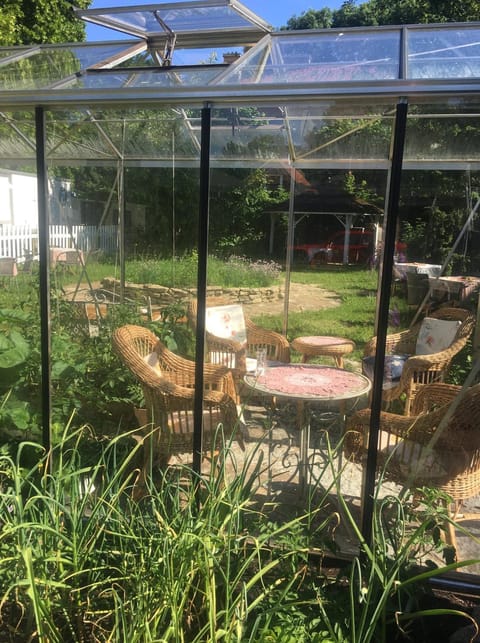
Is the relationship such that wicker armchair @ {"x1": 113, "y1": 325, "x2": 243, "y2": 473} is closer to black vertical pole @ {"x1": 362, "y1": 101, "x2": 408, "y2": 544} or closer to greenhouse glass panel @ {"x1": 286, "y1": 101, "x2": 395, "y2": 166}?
black vertical pole @ {"x1": 362, "y1": 101, "x2": 408, "y2": 544}

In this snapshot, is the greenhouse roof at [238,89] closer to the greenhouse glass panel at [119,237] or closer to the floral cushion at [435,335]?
the greenhouse glass panel at [119,237]

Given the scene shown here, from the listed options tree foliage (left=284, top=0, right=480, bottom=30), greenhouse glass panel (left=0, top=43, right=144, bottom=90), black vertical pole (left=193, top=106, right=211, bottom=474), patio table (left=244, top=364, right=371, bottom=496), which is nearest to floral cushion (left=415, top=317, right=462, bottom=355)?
patio table (left=244, top=364, right=371, bottom=496)

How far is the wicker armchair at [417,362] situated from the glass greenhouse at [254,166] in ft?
0.06

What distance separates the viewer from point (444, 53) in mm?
2760

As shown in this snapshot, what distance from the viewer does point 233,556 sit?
1.83 m

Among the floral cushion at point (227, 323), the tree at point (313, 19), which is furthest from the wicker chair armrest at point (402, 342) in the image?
the tree at point (313, 19)

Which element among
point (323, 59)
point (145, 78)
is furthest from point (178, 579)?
point (323, 59)

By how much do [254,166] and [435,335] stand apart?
2538 millimetres

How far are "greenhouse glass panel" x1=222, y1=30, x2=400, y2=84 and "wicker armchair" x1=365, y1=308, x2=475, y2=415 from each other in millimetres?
1666

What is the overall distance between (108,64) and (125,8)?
1.18 feet

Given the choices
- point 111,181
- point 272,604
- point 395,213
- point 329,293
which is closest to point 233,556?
point 272,604

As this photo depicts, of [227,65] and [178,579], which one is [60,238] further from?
[178,579]

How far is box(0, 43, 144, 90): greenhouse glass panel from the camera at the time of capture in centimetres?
271

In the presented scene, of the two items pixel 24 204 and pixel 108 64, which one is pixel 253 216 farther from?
pixel 108 64
